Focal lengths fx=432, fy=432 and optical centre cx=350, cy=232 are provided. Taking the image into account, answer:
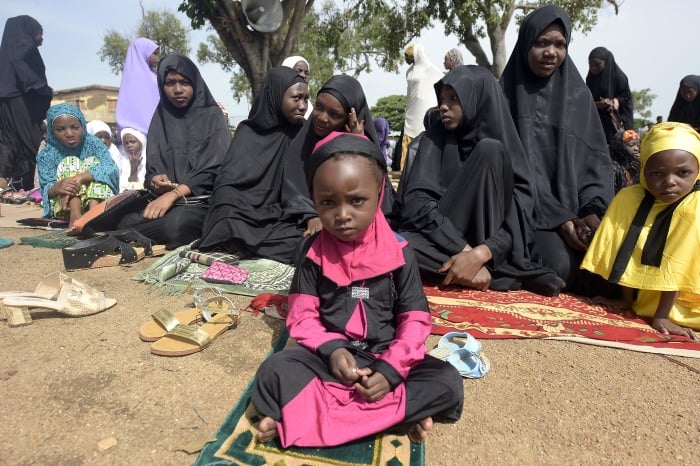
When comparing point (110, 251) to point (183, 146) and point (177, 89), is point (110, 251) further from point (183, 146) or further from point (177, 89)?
point (177, 89)

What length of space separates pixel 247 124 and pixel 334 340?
10.4 ft

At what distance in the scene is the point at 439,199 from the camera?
355cm

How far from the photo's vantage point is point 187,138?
477 centimetres

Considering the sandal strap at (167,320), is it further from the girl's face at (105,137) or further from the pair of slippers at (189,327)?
the girl's face at (105,137)

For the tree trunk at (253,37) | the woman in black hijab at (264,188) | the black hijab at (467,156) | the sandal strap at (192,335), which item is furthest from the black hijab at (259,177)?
the tree trunk at (253,37)

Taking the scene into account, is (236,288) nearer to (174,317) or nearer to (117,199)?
(174,317)

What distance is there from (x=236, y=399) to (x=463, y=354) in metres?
1.15

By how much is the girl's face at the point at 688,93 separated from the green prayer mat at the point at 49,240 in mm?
9631

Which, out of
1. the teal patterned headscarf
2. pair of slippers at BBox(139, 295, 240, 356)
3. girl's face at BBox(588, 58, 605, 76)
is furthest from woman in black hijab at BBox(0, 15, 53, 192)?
girl's face at BBox(588, 58, 605, 76)

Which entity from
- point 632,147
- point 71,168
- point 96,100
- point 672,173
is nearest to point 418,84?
point 632,147

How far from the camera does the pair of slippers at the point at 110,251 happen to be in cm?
361

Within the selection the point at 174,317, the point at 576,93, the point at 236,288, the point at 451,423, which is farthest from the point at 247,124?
the point at 451,423

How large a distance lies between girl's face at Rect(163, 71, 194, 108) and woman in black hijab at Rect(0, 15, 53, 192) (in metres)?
4.63

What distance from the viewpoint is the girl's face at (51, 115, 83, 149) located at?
16.1 feet
